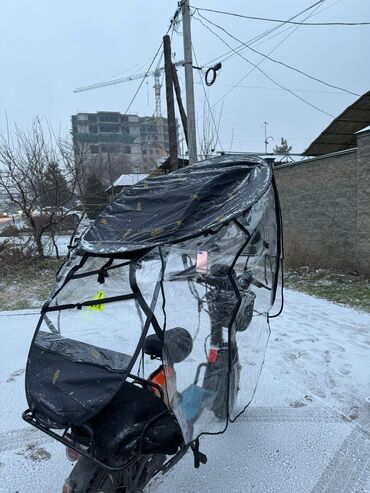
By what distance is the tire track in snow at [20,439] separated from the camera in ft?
7.77

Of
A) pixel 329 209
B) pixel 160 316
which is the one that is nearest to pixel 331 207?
pixel 329 209

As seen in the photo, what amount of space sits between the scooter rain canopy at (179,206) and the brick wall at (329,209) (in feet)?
19.3

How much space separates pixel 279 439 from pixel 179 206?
1.69m

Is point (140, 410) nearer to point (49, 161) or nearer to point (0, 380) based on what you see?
point (0, 380)

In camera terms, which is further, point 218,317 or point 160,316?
point 218,317

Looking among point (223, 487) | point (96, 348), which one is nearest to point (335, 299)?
point (223, 487)

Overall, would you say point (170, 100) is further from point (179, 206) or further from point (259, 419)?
point (259, 419)

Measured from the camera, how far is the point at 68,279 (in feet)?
6.40

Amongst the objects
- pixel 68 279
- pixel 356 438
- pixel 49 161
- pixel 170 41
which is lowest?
pixel 356 438

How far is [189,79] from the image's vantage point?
841 cm

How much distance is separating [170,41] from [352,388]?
9.25 metres

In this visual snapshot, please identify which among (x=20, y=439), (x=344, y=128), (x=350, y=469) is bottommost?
(x=350, y=469)

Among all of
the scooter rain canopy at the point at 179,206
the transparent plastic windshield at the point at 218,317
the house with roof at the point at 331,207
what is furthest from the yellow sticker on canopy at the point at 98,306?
the house with roof at the point at 331,207

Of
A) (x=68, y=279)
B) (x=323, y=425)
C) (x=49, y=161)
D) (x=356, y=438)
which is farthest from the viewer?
(x=49, y=161)
